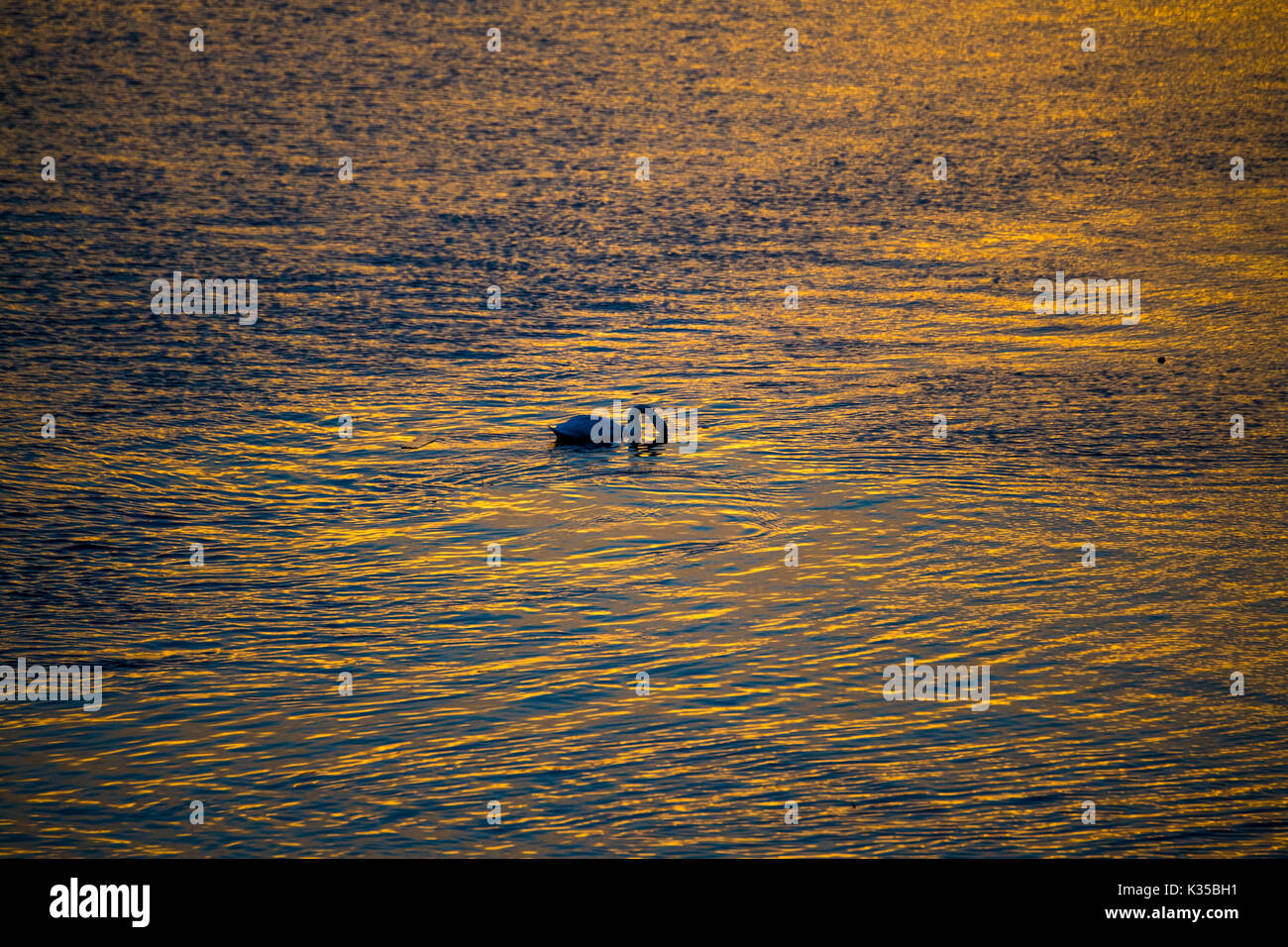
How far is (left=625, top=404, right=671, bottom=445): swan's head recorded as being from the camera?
957cm

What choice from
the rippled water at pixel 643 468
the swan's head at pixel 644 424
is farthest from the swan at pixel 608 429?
the rippled water at pixel 643 468

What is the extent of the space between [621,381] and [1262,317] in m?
5.01

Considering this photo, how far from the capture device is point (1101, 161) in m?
15.5

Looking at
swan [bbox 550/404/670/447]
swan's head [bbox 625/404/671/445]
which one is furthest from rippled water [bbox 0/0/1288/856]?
swan's head [bbox 625/404/671/445]

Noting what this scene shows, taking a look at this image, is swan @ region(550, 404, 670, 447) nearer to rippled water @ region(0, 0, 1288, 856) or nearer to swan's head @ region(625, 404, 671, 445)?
swan's head @ region(625, 404, 671, 445)

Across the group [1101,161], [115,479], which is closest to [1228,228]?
[1101,161]

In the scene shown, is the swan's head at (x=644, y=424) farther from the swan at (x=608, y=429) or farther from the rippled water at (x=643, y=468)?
the rippled water at (x=643, y=468)

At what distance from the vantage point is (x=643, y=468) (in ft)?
30.3

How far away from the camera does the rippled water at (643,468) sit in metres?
6.15

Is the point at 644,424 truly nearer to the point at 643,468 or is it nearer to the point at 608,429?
the point at 608,429

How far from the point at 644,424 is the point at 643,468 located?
454 millimetres

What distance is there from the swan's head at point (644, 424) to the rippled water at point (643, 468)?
32 centimetres

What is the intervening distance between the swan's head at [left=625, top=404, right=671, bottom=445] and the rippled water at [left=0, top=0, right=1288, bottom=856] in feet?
1.06

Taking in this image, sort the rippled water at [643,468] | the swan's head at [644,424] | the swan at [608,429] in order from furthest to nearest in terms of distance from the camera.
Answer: the swan's head at [644,424] → the swan at [608,429] → the rippled water at [643,468]
